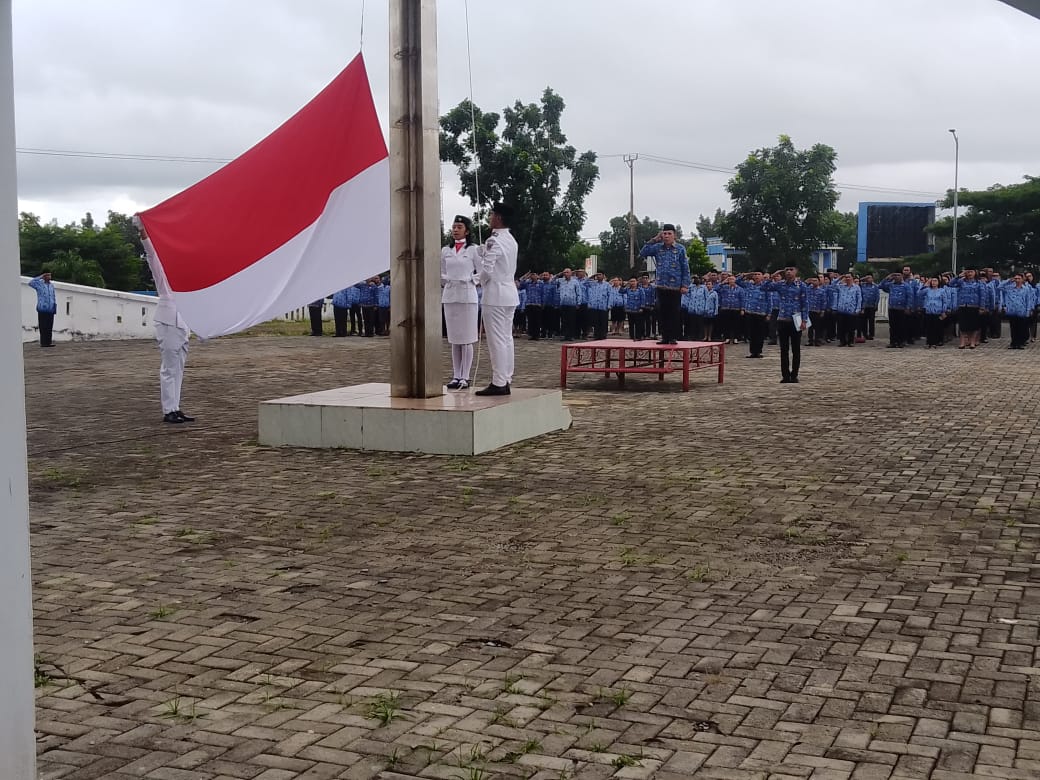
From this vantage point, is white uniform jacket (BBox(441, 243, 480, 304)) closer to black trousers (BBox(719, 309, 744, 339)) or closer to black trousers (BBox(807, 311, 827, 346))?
black trousers (BBox(719, 309, 744, 339))

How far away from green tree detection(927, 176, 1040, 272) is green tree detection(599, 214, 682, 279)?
28.1 m

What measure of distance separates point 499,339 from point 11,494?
9.04m

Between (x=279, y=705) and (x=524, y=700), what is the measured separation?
895 millimetres

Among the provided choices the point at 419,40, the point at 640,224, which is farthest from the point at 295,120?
the point at 640,224

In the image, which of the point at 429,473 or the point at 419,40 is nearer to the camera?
the point at 429,473

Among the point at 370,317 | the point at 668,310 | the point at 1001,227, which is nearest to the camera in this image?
the point at 668,310

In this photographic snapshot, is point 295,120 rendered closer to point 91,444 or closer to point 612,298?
point 91,444

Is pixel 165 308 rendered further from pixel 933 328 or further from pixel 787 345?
pixel 933 328

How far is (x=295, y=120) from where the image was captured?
10305 mm

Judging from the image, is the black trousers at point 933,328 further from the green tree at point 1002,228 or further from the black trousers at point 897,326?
the green tree at point 1002,228

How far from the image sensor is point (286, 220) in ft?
32.9

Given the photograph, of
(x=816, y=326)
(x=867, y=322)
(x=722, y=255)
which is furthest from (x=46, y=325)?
(x=722, y=255)

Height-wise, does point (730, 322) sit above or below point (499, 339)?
above

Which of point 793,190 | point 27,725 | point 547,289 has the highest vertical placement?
point 793,190
